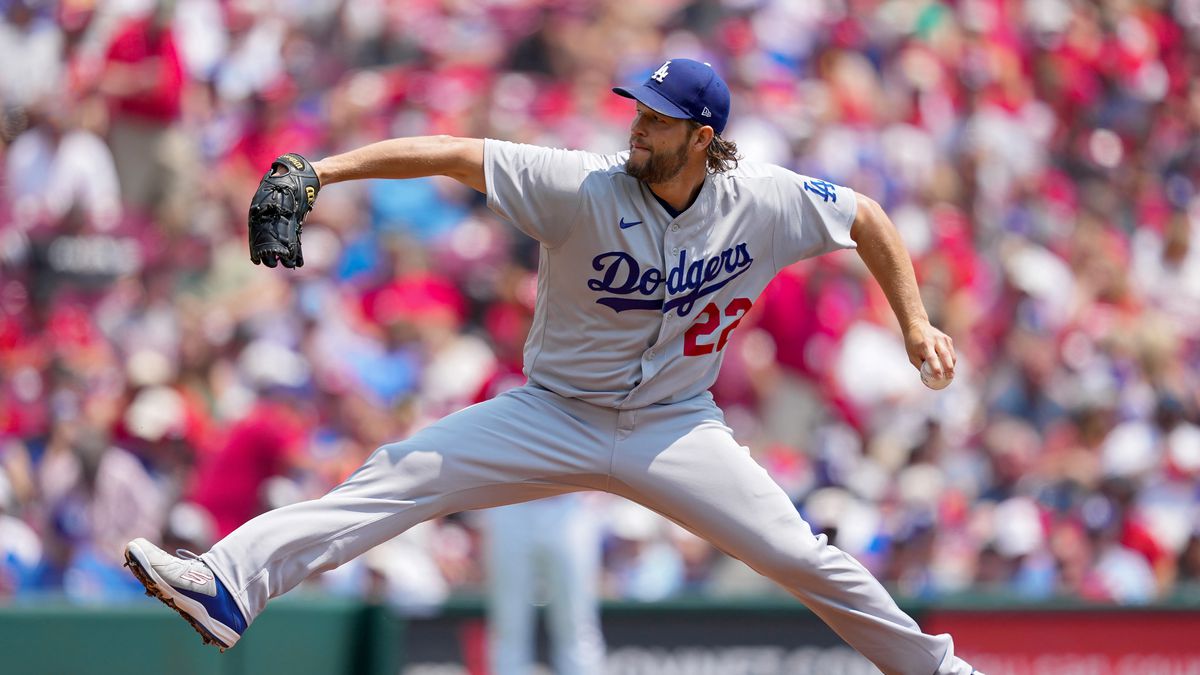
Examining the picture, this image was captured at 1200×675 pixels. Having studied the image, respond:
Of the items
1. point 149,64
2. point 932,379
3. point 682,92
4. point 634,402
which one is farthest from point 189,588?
point 149,64

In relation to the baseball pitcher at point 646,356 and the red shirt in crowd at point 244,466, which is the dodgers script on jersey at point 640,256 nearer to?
the baseball pitcher at point 646,356

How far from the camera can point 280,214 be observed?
4379 mm

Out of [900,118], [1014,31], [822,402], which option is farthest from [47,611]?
[1014,31]

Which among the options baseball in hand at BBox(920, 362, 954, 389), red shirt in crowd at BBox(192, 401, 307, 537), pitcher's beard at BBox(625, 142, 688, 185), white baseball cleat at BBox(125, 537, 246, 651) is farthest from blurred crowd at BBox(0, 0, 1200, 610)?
white baseball cleat at BBox(125, 537, 246, 651)

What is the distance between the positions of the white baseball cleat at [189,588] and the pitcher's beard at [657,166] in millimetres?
1681

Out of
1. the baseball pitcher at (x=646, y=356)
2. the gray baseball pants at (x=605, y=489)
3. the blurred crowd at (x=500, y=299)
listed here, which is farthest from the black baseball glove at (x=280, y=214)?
the blurred crowd at (x=500, y=299)

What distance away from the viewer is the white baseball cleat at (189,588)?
4449 mm

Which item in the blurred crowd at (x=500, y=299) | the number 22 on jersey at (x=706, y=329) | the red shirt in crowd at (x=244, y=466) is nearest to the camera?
the number 22 on jersey at (x=706, y=329)

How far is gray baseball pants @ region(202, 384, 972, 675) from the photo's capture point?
473 cm

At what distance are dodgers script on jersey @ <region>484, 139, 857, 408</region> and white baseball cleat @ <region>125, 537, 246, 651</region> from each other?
1181mm

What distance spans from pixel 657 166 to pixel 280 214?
1.16m

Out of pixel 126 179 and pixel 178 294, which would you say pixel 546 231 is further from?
pixel 126 179

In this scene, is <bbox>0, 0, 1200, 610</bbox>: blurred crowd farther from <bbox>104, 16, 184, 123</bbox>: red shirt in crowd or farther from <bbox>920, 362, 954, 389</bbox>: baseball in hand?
<bbox>920, 362, 954, 389</bbox>: baseball in hand

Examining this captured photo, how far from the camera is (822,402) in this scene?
9852 mm
